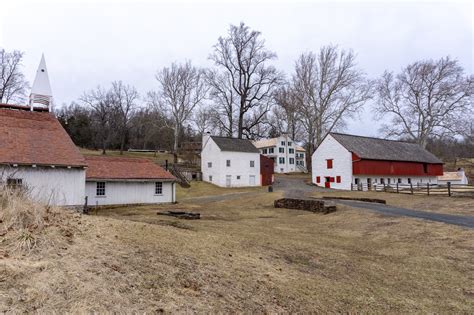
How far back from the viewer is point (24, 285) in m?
4.13

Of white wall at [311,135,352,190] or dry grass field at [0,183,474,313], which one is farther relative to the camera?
white wall at [311,135,352,190]

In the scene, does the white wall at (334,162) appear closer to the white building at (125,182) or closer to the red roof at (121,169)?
the white building at (125,182)

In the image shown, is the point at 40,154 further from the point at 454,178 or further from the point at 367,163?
the point at 454,178

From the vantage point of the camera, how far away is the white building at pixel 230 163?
46.7 meters

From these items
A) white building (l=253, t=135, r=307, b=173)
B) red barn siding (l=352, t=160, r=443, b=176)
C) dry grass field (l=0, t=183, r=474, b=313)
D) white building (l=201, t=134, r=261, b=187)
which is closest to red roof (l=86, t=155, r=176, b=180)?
white building (l=201, t=134, r=261, b=187)

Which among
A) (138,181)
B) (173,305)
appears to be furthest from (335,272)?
(138,181)

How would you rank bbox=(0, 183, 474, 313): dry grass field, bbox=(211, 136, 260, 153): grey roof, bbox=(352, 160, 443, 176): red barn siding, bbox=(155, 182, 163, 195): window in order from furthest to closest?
bbox=(211, 136, 260, 153): grey roof < bbox=(352, 160, 443, 176): red barn siding < bbox=(155, 182, 163, 195): window < bbox=(0, 183, 474, 313): dry grass field

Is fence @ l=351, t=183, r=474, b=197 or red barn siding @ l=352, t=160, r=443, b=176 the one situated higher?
red barn siding @ l=352, t=160, r=443, b=176

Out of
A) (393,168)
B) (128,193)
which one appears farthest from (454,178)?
(128,193)

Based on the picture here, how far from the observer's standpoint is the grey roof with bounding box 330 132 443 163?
44.7 meters

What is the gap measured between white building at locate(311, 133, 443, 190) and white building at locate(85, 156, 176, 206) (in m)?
25.2

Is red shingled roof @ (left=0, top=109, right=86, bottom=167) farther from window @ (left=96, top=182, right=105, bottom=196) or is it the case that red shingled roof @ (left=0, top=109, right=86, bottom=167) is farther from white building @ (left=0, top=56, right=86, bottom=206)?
window @ (left=96, top=182, right=105, bottom=196)

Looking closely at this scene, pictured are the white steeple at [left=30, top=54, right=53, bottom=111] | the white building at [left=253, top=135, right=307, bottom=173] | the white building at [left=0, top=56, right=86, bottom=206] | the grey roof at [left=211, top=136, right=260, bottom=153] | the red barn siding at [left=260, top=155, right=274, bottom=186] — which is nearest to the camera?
the white building at [left=0, top=56, right=86, bottom=206]

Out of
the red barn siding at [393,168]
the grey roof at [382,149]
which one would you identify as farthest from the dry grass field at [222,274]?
the grey roof at [382,149]
